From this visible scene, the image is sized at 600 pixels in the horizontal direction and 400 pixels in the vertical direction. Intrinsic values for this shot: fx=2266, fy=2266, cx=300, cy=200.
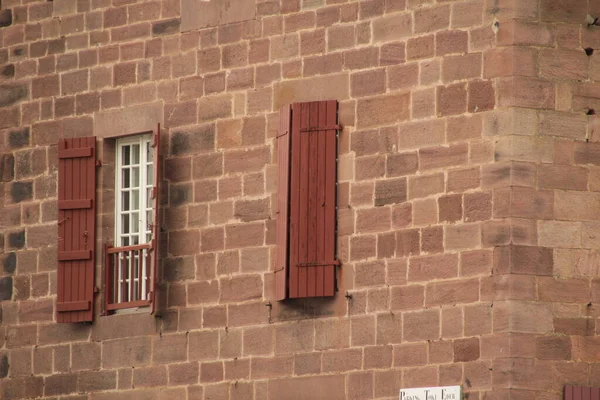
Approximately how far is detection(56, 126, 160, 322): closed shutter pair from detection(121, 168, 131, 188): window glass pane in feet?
0.97

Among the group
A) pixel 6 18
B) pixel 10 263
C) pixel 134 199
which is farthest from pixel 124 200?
pixel 6 18

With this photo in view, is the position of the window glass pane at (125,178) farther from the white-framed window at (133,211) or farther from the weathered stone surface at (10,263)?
the weathered stone surface at (10,263)

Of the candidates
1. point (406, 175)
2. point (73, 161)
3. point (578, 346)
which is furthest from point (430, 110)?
point (73, 161)

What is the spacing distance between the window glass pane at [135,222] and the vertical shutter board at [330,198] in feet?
9.05

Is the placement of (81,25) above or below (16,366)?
Answer: above

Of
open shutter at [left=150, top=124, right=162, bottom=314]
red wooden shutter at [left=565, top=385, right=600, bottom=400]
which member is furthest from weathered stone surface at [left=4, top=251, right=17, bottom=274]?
red wooden shutter at [left=565, top=385, right=600, bottom=400]

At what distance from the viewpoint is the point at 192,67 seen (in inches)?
910

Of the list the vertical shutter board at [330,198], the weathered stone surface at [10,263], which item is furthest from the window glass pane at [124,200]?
the vertical shutter board at [330,198]

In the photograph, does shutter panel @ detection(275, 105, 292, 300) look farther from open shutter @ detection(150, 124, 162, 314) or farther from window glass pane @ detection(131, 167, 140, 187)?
window glass pane @ detection(131, 167, 140, 187)

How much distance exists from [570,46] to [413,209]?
2.07m

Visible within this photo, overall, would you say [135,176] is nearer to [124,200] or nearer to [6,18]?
[124,200]

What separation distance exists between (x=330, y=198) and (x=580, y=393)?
125 inches

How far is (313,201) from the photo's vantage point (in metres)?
21.6

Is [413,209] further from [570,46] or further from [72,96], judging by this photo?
[72,96]
